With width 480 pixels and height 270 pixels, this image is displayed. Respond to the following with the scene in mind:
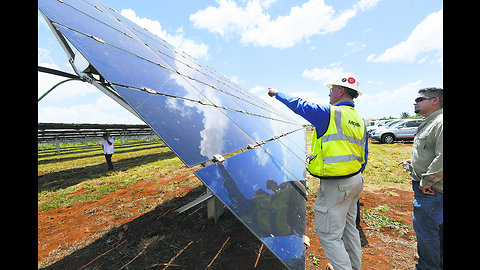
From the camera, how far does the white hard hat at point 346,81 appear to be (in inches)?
91.2

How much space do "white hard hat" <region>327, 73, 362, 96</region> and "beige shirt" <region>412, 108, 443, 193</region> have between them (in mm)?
1032

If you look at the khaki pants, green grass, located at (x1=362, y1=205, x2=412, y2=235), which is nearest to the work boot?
green grass, located at (x1=362, y1=205, x2=412, y2=235)

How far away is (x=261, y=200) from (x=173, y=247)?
2227 millimetres

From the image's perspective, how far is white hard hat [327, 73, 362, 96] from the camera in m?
2.32

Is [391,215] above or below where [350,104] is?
below

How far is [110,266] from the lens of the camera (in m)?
2.70

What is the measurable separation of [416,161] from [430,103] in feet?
2.77

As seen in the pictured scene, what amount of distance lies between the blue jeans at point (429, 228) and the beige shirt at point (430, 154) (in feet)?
0.62

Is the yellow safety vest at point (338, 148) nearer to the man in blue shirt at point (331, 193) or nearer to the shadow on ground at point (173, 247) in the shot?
the man in blue shirt at point (331, 193)

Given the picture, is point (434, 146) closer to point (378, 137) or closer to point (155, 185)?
point (155, 185)

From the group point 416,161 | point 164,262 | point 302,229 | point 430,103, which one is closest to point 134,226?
point 164,262

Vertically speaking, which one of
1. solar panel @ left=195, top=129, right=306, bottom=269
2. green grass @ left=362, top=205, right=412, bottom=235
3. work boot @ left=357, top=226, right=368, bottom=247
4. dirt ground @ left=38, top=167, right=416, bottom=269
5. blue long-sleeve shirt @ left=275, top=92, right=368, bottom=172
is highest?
blue long-sleeve shirt @ left=275, top=92, right=368, bottom=172

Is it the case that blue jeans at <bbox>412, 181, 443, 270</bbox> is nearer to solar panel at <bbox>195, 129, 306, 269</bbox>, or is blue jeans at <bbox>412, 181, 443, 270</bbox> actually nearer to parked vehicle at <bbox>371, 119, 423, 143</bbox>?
solar panel at <bbox>195, 129, 306, 269</bbox>

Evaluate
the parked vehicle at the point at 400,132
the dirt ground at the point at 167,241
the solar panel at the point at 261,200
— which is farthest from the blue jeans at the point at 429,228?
the parked vehicle at the point at 400,132
